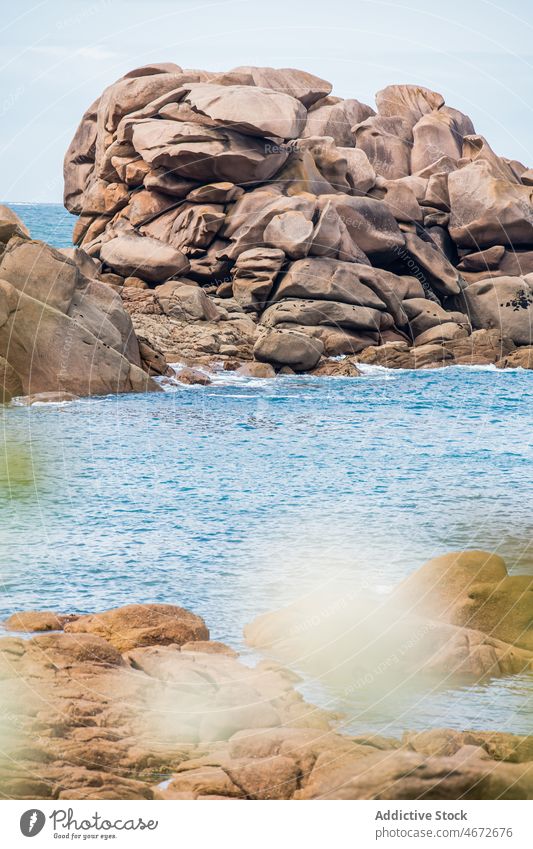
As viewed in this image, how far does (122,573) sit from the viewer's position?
1597cm

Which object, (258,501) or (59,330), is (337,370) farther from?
(258,501)

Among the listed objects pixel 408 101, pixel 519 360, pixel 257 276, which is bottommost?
pixel 519 360

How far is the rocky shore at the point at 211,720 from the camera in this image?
869 centimetres

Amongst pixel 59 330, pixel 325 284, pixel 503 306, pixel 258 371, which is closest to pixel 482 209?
pixel 503 306

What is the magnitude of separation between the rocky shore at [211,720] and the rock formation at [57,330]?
19388mm

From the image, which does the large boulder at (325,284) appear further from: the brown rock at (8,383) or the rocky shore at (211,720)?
the rocky shore at (211,720)

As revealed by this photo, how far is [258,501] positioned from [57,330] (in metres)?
13.5

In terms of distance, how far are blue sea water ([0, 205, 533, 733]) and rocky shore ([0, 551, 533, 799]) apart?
0.65 m

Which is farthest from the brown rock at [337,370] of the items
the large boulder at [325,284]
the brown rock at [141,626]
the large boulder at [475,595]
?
the brown rock at [141,626]

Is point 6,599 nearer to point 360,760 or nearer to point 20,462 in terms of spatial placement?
point 360,760

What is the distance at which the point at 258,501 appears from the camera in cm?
2127

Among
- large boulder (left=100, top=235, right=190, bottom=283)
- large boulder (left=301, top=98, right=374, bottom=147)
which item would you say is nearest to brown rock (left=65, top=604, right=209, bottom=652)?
large boulder (left=100, top=235, right=190, bottom=283)

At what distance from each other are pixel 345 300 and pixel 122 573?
1205 inches

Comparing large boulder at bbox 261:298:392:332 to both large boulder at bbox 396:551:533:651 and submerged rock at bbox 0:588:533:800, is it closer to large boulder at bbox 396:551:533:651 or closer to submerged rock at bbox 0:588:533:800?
large boulder at bbox 396:551:533:651
